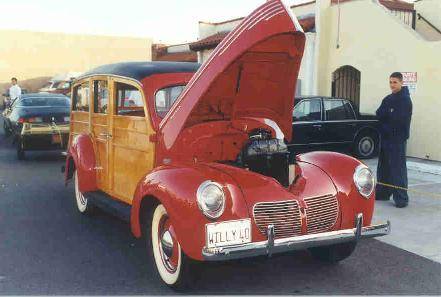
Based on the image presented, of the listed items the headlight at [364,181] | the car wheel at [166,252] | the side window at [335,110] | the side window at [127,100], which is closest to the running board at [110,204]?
the car wheel at [166,252]

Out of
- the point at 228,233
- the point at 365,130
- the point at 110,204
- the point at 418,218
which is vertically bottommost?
the point at 418,218

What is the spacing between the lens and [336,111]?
1139cm

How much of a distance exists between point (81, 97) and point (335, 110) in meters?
6.15

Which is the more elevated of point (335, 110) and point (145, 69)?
point (145, 69)

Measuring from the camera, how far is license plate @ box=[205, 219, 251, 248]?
3838 mm

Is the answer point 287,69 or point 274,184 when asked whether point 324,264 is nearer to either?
point 274,184

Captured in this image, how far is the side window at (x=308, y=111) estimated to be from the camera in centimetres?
1103

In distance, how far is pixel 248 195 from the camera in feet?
13.3

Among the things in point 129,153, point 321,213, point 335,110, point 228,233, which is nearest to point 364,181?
point 321,213

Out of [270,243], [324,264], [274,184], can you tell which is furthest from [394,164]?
[270,243]

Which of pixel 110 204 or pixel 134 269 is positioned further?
pixel 110 204

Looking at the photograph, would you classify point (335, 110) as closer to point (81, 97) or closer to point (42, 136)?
point (81, 97)

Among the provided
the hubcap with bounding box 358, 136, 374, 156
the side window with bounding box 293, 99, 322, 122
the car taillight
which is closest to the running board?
the side window with bounding box 293, 99, 322, 122

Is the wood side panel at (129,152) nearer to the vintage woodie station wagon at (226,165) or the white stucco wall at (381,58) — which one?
the vintage woodie station wagon at (226,165)
